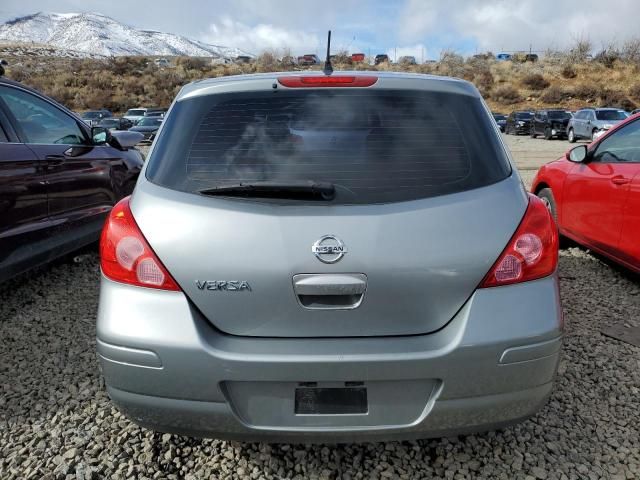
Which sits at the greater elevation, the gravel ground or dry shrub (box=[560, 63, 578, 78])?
the gravel ground

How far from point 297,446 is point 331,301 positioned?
94 cm

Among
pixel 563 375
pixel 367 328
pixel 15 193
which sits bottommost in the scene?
pixel 563 375

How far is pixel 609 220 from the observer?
4.25 m

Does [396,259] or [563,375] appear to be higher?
[396,259]

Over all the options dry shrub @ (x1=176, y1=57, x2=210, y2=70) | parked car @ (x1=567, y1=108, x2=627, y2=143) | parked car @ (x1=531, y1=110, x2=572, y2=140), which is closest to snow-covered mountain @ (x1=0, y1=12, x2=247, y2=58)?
dry shrub @ (x1=176, y1=57, x2=210, y2=70)

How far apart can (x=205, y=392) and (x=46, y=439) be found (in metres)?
1.16

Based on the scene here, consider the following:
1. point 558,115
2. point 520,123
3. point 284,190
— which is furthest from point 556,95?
point 284,190

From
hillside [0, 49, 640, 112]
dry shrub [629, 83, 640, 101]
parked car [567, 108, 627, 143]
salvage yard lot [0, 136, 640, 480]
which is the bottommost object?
hillside [0, 49, 640, 112]

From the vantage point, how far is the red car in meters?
3.98

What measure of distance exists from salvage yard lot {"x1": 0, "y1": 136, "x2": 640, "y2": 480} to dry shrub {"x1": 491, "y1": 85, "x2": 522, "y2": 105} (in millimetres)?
46653

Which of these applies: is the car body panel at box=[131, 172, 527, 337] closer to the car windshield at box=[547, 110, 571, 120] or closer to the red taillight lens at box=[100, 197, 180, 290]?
the red taillight lens at box=[100, 197, 180, 290]

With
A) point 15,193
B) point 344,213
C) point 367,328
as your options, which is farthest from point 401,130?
point 15,193

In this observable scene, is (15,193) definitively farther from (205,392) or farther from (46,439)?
(205,392)

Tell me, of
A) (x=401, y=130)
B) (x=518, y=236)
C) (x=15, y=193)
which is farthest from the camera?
(x=15, y=193)
